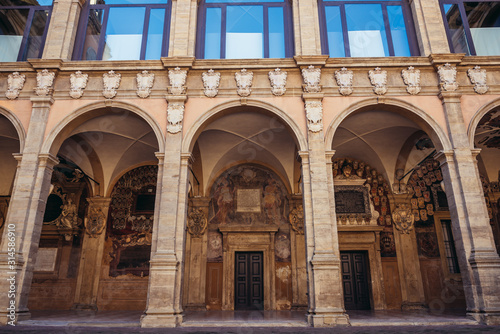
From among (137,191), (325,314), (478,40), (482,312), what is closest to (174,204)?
(325,314)

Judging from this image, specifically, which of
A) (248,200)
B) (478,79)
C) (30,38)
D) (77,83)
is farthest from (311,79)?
(30,38)

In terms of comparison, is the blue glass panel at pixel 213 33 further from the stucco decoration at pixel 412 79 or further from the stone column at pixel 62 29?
the stucco decoration at pixel 412 79

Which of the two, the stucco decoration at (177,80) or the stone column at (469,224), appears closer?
Result: the stone column at (469,224)

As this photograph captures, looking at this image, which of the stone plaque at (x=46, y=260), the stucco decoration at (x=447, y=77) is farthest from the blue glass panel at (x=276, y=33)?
the stone plaque at (x=46, y=260)

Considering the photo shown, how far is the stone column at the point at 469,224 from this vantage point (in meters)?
6.85

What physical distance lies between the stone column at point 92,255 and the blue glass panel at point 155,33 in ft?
16.3

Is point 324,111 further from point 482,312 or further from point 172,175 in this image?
point 482,312

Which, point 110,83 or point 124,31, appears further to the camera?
point 124,31

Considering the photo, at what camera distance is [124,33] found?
938cm

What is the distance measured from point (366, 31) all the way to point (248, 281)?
771 centimetres

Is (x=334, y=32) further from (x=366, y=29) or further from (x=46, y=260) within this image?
(x=46, y=260)

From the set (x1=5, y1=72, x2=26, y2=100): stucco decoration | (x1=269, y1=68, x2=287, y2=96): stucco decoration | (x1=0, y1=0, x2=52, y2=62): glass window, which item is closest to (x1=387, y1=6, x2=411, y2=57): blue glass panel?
(x1=269, y1=68, x2=287, y2=96): stucco decoration

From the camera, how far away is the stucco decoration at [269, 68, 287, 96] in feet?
27.6

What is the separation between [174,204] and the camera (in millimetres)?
7609
